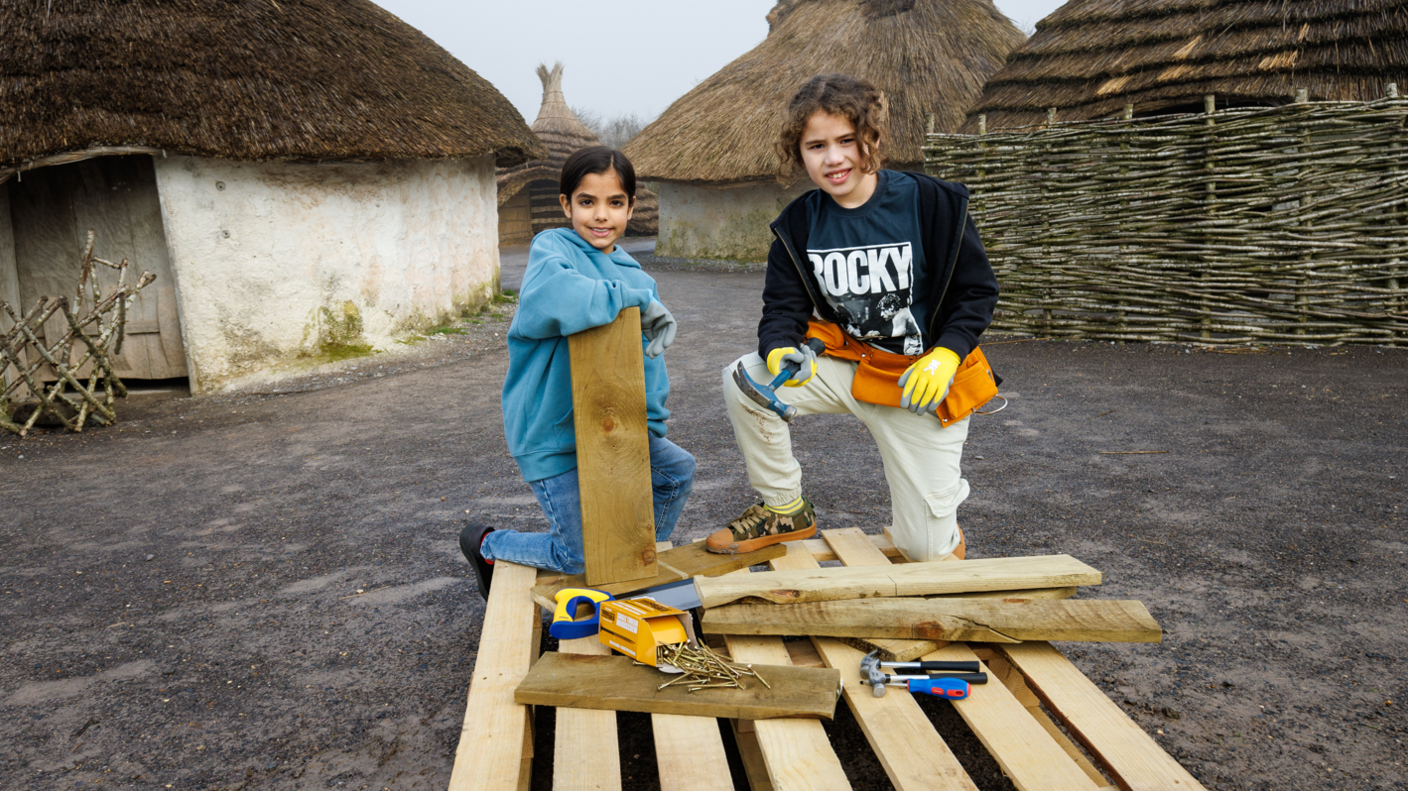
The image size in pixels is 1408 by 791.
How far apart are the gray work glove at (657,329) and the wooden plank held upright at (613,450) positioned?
0.10 m

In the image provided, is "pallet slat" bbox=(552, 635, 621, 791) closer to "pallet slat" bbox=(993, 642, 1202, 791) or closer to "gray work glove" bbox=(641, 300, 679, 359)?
"pallet slat" bbox=(993, 642, 1202, 791)

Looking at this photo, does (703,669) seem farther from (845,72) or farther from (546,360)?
(845,72)

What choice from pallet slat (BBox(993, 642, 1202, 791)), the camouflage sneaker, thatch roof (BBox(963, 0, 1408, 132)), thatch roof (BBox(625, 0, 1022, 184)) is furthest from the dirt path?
thatch roof (BBox(625, 0, 1022, 184))

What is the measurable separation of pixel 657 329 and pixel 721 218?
42.0 feet

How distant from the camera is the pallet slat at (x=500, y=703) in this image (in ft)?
5.31

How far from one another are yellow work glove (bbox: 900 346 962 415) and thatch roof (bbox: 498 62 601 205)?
16875 millimetres

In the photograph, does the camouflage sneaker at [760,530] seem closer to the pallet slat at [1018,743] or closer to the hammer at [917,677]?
the hammer at [917,677]

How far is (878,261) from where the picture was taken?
2543 mm

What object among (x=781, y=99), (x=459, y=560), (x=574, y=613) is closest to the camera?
(x=574, y=613)

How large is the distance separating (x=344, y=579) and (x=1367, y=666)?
310cm

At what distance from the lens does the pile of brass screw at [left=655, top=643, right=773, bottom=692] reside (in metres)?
1.88

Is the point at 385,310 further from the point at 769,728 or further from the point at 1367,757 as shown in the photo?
the point at 1367,757

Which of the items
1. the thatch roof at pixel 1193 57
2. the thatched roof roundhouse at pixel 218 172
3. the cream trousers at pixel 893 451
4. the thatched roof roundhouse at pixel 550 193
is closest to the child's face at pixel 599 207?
the cream trousers at pixel 893 451

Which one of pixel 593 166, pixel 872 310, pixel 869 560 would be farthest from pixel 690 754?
pixel 593 166
